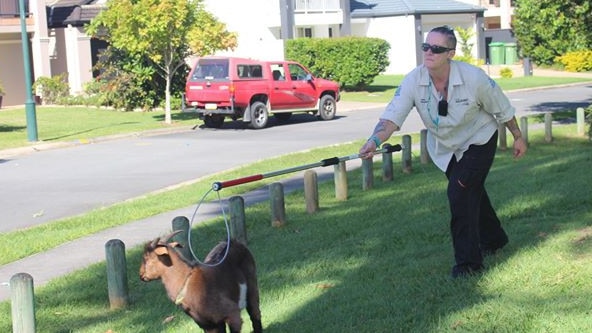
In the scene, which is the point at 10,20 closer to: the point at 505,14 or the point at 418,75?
the point at 418,75

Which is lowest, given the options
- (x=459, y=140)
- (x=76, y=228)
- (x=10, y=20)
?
(x=76, y=228)

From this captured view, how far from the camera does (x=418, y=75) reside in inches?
269

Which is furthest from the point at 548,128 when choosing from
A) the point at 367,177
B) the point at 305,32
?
the point at 305,32

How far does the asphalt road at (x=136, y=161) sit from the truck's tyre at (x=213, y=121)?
0.73ft

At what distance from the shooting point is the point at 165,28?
2575 centimetres

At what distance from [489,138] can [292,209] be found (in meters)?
5.49

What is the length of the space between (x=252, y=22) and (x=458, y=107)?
3912 centimetres

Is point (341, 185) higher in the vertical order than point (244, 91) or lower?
lower

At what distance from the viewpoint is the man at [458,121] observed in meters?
6.65

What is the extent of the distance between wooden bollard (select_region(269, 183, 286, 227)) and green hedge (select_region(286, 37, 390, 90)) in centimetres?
2861

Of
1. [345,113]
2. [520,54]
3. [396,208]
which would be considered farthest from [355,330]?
[520,54]

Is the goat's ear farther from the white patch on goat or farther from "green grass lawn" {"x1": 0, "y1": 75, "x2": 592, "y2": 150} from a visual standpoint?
"green grass lawn" {"x1": 0, "y1": 75, "x2": 592, "y2": 150}

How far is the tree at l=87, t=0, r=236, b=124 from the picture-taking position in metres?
25.6

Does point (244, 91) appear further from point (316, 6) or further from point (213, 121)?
point (316, 6)
